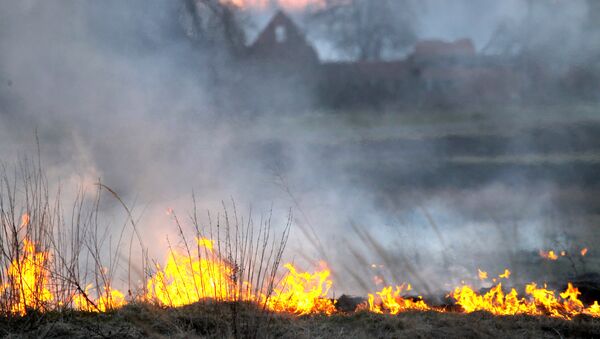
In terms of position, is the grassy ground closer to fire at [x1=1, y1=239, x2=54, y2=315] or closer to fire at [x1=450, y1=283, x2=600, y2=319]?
fire at [x1=1, y1=239, x2=54, y2=315]

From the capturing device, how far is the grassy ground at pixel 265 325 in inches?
247

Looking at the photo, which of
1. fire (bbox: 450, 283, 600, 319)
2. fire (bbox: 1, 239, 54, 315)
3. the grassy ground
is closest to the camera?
the grassy ground

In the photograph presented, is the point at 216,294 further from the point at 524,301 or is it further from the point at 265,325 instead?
the point at 524,301

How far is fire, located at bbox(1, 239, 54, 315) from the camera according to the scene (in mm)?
6719

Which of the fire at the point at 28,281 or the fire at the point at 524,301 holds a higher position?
the fire at the point at 28,281

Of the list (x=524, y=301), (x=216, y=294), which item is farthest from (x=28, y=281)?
(x=524, y=301)

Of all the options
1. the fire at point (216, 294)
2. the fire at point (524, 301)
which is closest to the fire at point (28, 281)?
the fire at point (216, 294)

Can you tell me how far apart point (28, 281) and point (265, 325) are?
349 centimetres

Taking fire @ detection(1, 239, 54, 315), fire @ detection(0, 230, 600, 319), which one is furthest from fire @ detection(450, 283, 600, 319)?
fire @ detection(1, 239, 54, 315)

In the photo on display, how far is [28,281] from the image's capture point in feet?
23.1

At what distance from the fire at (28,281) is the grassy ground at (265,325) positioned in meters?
0.23

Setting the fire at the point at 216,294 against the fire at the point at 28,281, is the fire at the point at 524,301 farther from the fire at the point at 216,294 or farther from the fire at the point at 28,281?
the fire at the point at 28,281

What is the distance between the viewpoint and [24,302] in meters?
6.69

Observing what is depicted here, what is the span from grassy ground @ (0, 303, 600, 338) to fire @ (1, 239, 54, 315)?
23 centimetres
